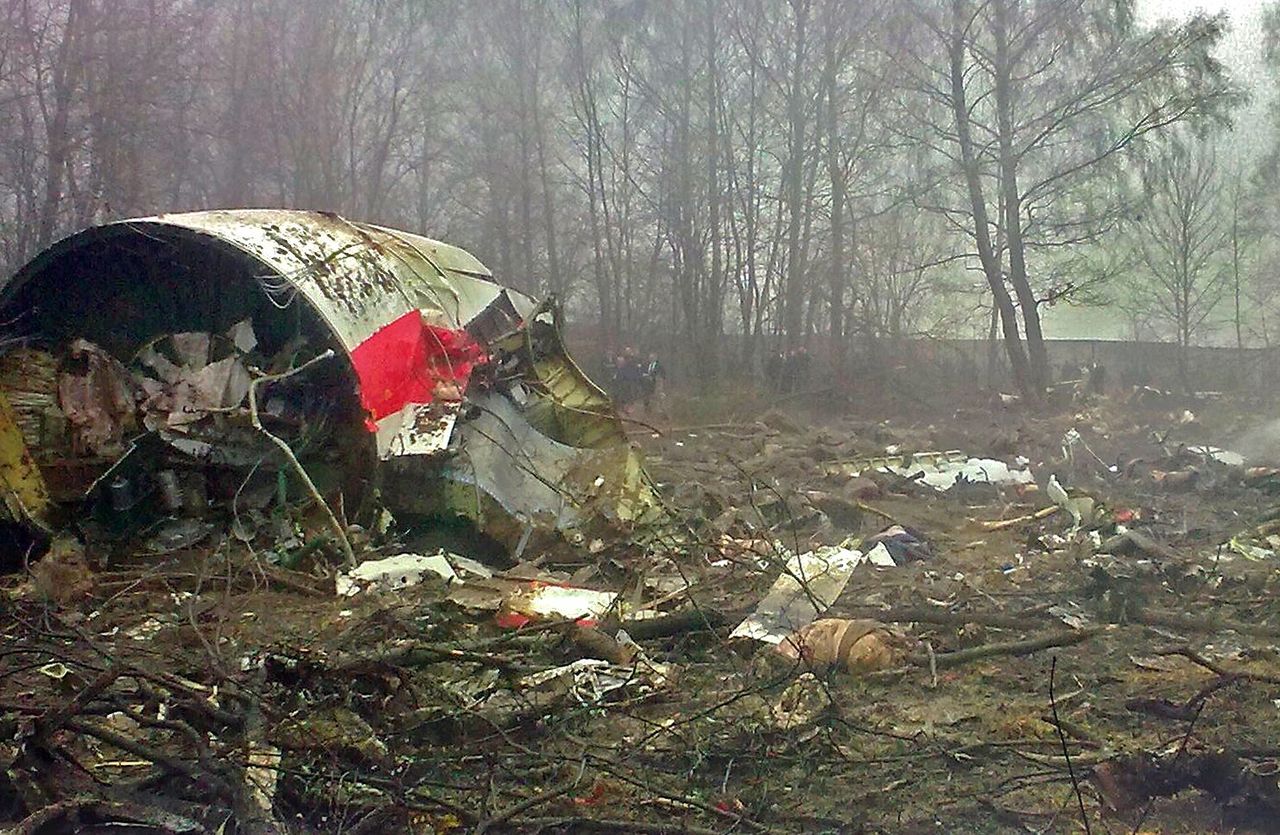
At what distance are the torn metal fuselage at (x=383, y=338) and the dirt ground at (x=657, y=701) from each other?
47cm

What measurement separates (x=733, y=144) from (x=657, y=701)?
19858mm

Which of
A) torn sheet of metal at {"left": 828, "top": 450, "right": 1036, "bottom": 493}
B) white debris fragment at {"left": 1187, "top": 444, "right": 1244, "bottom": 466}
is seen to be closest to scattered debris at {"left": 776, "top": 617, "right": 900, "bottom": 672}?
torn sheet of metal at {"left": 828, "top": 450, "right": 1036, "bottom": 493}

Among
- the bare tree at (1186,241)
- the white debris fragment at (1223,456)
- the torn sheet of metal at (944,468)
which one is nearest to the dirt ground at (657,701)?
the torn sheet of metal at (944,468)

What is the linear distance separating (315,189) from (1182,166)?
19650 millimetres

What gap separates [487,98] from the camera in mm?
24469

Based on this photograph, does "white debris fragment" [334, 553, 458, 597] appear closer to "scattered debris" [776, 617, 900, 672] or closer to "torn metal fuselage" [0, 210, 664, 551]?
"torn metal fuselage" [0, 210, 664, 551]

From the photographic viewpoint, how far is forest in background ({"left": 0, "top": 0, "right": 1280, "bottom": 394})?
20.3 m

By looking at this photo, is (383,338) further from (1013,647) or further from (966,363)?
(966,363)

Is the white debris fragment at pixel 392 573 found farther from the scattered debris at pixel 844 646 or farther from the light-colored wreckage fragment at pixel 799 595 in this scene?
the scattered debris at pixel 844 646

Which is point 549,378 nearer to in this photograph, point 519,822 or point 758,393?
point 519,822

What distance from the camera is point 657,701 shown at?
429 cm

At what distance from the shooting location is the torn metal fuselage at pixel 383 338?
6695 millimetres

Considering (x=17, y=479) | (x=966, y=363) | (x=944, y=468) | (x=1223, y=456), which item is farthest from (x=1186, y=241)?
(x=17, y=479)

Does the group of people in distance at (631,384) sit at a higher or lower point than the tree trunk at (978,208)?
lower
